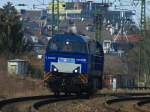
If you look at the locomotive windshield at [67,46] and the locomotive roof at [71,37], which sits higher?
the locomotive roof at [71,37]

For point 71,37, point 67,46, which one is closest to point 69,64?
point 67,46

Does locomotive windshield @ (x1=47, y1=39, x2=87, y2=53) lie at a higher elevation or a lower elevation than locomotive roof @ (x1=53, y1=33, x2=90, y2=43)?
lower

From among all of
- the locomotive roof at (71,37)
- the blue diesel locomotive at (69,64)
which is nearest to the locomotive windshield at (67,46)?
the blue diesel locomotive at (69,64)

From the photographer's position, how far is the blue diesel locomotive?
1251 inches

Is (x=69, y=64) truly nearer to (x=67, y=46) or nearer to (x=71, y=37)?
(x=67, y=46)

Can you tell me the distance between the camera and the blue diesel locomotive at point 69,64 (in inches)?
1251

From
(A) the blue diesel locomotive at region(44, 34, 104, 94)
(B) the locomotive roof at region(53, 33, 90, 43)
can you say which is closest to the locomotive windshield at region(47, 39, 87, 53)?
(A) the blue diesel locomotive at region(44, 34, 104, 94)

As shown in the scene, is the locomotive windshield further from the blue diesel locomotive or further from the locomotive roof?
the locomotive roof

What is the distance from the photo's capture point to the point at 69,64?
31688 mm

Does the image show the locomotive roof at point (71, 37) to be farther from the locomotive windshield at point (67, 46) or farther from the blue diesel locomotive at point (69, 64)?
the locomotive windshield at point (67, 46)

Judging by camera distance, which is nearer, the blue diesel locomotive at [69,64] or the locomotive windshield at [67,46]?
the blue diesel locomotive at [69,64]

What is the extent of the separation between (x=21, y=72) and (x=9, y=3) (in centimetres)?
1620

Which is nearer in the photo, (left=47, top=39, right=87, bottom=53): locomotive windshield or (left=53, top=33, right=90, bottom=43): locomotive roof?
(left=47, top=39, right=87, bottom=53): locomotive windshield

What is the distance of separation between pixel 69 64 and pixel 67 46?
1.33 m
